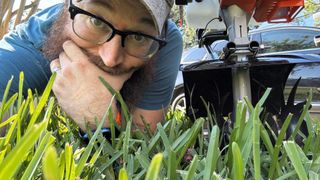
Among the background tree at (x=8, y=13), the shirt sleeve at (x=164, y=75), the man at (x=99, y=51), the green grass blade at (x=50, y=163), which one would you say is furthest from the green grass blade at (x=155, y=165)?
the background tree at (x=8, y=13)

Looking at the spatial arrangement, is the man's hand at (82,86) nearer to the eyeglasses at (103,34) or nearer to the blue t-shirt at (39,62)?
the eyeglasses at (103,34)

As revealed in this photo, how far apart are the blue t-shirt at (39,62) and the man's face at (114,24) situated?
10.2 inches

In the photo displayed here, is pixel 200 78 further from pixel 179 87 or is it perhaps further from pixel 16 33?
pixel 179 87

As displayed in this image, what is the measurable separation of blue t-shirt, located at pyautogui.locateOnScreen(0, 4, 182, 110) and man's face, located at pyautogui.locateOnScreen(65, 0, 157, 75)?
0.26 metres

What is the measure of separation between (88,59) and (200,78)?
0.25 metres

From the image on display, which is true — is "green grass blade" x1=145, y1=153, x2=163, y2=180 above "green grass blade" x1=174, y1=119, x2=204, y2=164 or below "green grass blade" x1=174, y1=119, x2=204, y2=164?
above

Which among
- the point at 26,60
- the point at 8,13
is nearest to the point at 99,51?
the point at 26,60

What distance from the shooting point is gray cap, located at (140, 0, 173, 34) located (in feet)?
2.93

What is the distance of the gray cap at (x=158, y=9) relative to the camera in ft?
2.93

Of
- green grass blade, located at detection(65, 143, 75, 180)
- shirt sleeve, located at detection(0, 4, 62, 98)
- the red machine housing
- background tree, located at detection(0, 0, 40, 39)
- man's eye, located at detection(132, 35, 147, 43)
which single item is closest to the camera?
green grass blade, located at detection(65, 143, 75, 180)

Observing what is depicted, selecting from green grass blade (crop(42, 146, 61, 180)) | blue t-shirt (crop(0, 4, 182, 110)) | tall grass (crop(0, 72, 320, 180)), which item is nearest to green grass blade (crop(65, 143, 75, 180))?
tall grass (crop(0, 72, 320, 180))

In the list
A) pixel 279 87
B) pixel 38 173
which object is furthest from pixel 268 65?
pixel 38 173

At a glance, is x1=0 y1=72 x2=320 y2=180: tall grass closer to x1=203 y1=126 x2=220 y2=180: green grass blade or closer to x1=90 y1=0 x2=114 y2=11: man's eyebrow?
x1=203 y1=126 x2=220 y2=180: green grass blade

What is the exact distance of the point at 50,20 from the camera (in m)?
1.34
